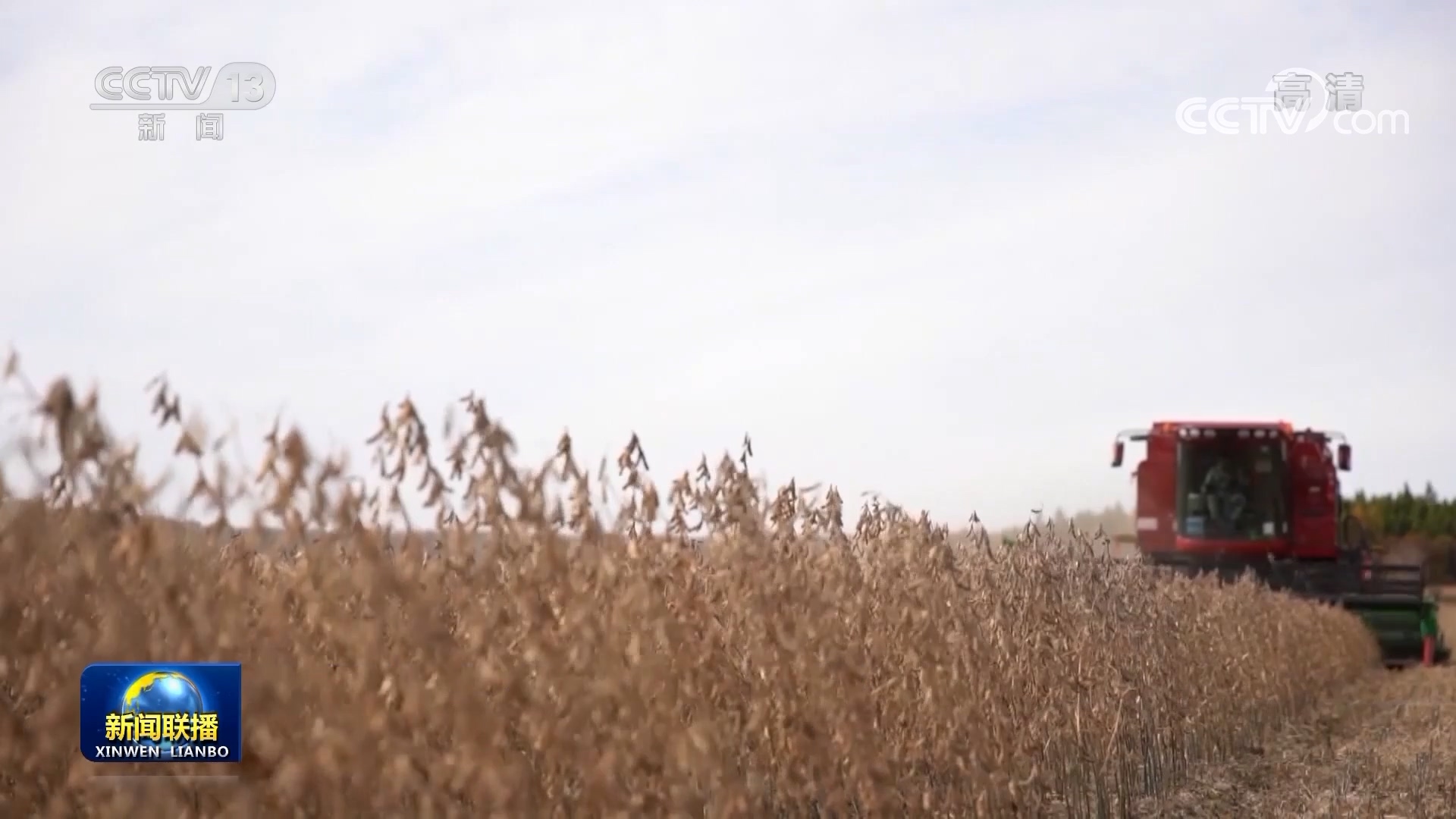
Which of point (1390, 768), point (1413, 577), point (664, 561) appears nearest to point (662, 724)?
point (664, 561)

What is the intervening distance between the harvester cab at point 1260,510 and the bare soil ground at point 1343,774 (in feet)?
16.4

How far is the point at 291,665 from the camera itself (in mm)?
3070

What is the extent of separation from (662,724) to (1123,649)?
4.32 metres

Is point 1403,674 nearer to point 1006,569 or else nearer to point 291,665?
point 1006,569

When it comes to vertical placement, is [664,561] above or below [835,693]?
above

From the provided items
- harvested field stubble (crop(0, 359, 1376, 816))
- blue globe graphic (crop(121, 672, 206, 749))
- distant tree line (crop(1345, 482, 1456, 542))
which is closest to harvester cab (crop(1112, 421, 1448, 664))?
harvested field stubble (crop(0, 359, 1376, 816))

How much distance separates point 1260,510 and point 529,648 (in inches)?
579

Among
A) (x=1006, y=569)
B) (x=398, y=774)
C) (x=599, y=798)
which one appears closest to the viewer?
(x=398, y=774)

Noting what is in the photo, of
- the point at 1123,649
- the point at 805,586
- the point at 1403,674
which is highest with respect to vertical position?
the point at 805,586

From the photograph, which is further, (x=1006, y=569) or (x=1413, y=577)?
(x=1413, y=577)

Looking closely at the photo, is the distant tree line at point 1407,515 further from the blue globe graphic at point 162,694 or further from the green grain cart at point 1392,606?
the blue globe graphic at point 162,694

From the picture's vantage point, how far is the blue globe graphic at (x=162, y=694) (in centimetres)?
288

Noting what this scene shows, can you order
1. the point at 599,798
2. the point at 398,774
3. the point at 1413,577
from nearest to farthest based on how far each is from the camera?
1. the point at 398,774
2. the point at 599,798
3. the point at 1413,577

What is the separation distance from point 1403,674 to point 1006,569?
1094cm
